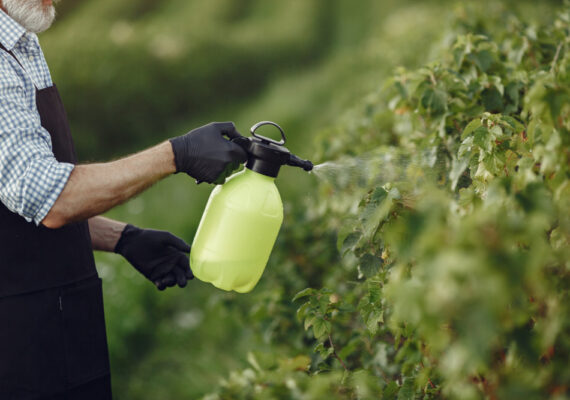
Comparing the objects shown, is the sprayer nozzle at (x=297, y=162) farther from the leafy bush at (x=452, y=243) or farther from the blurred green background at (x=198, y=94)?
the blurred green background at (x=198, y=94)

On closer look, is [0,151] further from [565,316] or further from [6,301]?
[565,316]

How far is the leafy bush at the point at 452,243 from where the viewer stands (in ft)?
2.73

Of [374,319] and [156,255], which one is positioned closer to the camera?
[374,319]

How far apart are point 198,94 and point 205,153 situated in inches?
317

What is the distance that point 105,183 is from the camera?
1506mm

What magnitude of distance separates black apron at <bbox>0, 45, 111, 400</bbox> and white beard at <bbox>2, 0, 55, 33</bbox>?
0.68 ft

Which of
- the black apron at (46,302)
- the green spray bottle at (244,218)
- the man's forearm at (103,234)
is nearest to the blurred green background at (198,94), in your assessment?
the man's forearm at (103,234)

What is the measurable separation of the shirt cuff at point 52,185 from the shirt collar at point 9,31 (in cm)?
43

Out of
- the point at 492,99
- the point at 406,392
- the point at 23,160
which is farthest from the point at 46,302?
the point at 492,99

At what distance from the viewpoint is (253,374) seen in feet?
5.98

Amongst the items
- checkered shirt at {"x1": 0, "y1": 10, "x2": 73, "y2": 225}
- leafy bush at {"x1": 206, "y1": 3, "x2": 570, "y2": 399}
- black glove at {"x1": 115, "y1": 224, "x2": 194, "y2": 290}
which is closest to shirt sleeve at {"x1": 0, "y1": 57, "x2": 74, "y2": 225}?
checkered shirt at {"x1": 0, "y1": 10, "x2": 73, "y2": 225}

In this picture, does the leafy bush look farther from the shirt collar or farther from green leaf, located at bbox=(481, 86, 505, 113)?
the shirt collar

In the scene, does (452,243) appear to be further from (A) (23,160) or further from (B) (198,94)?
(B) (198,94)

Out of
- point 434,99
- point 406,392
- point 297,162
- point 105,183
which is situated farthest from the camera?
point 434,99
